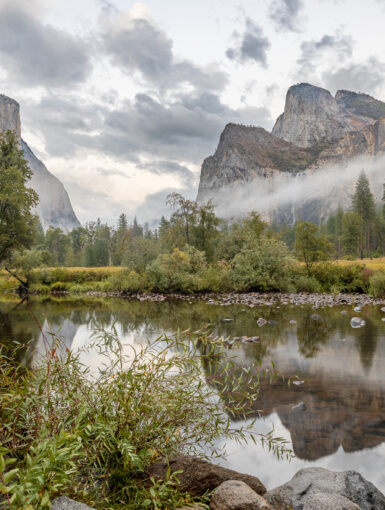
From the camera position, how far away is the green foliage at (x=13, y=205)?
24.9 m

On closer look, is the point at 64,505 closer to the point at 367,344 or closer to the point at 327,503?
the point at 327,503

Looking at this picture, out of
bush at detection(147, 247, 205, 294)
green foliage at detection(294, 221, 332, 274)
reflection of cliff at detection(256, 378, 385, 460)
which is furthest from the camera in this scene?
bush at detection(147, 247, 205, 294)

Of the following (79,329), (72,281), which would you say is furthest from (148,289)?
(79,329)

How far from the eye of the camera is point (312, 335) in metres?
12.8

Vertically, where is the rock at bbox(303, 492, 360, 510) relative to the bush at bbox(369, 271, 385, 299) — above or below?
below

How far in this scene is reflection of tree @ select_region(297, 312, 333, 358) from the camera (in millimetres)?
10494

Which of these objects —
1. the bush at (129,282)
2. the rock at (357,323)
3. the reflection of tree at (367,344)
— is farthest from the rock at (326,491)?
the bush at (129,282)

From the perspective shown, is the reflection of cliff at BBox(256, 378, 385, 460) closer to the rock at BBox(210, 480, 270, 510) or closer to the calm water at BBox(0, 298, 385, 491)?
the calm water at BBox(0, 298, 385, 491)

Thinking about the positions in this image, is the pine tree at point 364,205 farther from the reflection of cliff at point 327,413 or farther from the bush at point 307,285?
the reflection of cliff at point 327,413

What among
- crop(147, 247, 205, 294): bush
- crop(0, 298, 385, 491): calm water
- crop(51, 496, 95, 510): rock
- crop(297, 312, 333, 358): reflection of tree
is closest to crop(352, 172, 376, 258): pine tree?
crop(147, 247, 205, 294): bush

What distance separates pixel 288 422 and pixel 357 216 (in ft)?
245

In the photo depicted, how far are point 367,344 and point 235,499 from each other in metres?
9.78

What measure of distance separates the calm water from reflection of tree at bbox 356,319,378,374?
28mm

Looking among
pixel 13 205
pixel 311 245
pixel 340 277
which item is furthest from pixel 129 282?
pixel 340 277
